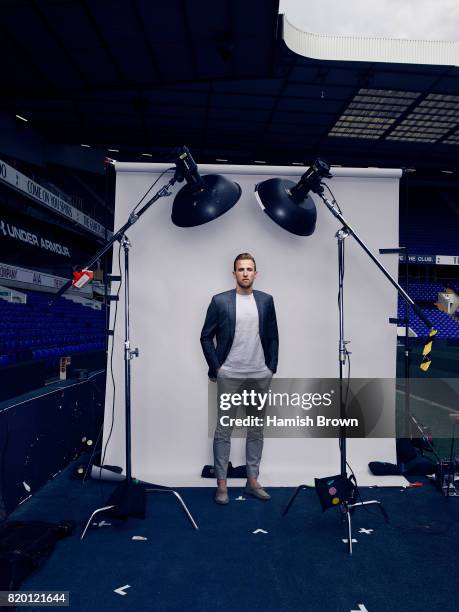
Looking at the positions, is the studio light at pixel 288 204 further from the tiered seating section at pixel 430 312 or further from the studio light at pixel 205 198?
the tiered seating section at pixel 430 312

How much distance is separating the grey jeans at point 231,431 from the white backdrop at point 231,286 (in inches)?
13.6

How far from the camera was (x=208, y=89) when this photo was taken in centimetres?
841

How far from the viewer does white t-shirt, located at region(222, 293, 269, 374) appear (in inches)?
112

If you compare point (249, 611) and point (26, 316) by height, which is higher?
point (26, 316)

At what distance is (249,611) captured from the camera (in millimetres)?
1683

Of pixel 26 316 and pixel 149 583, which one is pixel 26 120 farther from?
pixel 149 583

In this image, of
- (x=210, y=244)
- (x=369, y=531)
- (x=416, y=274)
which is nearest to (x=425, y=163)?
(x=416, y=274)

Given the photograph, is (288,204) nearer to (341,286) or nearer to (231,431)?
(341,286)

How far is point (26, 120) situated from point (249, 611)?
11696 millimetres

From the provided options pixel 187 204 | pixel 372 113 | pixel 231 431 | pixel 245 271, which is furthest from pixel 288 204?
pixel 372 113

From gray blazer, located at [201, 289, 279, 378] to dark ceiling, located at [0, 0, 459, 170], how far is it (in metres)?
4.46

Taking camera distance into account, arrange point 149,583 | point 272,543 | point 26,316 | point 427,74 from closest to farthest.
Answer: point 149,583
point 272,543
point 427,74
point 26,316

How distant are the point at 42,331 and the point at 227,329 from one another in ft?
21.4

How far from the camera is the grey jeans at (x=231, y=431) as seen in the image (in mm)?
2812
